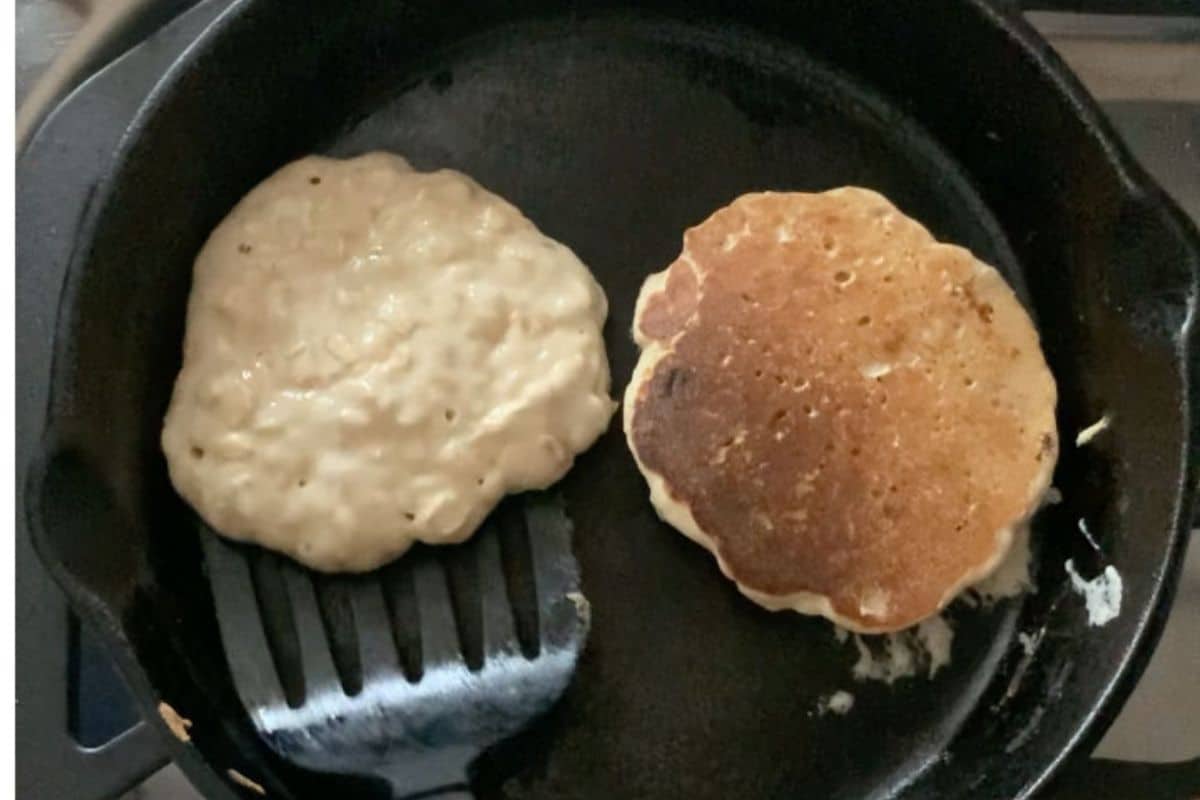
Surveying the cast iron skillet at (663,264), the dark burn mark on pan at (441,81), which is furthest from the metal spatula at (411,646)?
the dark burn mark on pan at (441,81)

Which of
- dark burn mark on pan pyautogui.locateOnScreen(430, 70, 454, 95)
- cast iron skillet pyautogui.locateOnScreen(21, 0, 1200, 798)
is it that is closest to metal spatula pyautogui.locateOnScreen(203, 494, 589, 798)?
cast iron skillet pyautogui.locateOnScreen(21, 0, 1200, 798)

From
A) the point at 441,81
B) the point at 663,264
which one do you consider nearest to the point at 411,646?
the point at 663,264

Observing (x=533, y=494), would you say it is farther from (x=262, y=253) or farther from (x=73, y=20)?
(x=73, y=20)

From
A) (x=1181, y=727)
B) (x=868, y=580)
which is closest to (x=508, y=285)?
(x=868, y=580)

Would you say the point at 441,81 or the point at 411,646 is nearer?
the point at 411,646

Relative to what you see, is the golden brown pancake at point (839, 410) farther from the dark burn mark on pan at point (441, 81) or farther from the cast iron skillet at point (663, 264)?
the dark burn mark on pan at point (441, 81)

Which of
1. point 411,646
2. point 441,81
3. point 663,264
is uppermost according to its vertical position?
point 441,81

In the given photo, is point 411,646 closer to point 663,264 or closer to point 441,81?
point 663,264
